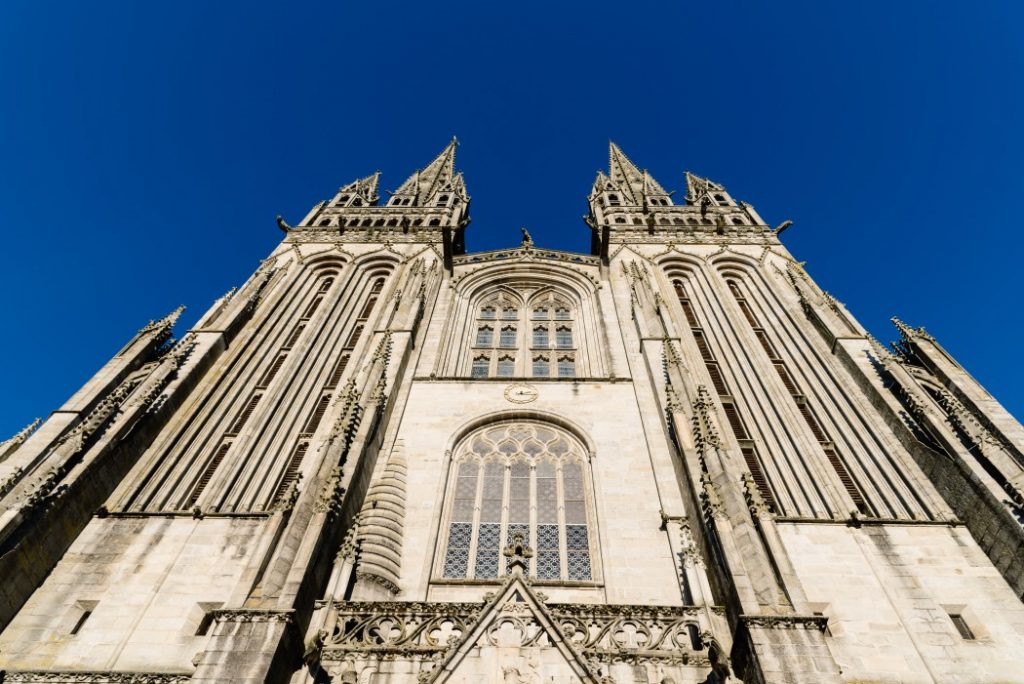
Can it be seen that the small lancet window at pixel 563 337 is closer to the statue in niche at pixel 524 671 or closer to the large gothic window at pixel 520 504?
the large gothic window at pixel 520 504

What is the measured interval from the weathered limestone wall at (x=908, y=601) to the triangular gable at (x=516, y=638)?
4.17 meters

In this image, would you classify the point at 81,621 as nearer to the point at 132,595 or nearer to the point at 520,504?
the point at 132,595

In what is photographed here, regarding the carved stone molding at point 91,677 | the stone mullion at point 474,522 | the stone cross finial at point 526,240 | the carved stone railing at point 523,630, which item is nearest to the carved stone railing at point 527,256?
the stone cross finial at point 526,240

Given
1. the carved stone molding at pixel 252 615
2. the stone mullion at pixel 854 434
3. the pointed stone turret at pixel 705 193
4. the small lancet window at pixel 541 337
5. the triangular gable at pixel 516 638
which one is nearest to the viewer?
the carved stone molding at pixel 252 615

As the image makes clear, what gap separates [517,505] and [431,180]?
28.8 metres

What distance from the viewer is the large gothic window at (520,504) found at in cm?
1308

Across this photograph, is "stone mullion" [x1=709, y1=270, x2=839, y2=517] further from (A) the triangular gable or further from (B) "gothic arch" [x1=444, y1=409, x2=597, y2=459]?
(A) the triangular gable

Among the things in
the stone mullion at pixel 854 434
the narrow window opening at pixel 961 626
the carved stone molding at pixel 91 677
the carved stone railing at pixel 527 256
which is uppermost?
the carved stone railing at pixel 527 256

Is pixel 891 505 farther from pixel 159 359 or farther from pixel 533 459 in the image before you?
pixel 159 359

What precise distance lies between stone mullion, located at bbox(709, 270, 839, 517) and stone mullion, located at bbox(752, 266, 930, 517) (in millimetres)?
621

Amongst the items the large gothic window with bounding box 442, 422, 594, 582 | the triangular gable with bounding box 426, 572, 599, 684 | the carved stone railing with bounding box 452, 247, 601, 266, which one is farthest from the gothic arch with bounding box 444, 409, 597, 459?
the carved stone railing with bounding box 452, 247, 601, 266

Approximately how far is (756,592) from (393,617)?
17.4 ft

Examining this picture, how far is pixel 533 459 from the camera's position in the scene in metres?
16.0

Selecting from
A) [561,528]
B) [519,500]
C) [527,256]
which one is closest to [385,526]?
[519,500]
